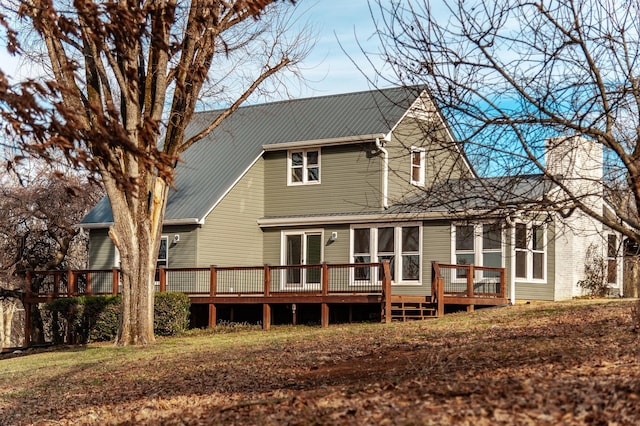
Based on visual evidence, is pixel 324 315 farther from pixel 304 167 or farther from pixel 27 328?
pixel 27 328

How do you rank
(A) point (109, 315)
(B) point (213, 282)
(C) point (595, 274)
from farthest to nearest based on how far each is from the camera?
(C) point (595, 274), (B) point (213, 282), (A) point (109, 315)

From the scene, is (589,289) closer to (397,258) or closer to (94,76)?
(397,258)

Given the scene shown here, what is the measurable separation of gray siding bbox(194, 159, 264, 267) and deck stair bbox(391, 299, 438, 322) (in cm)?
587

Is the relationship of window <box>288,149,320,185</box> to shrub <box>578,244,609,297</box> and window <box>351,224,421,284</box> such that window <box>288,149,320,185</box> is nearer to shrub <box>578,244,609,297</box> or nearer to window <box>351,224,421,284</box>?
window <box>351,224,421,284</box>

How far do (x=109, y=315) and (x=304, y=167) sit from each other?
764cm

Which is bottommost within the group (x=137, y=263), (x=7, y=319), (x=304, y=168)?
(x=7, y=319)

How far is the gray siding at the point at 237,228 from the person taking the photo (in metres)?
26.8

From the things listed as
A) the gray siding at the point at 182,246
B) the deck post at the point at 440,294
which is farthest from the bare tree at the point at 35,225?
the deck post at the point at 440,294

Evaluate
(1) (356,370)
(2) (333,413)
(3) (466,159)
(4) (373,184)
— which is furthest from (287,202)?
(2) (333,413)

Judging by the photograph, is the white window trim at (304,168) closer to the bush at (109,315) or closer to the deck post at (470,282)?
the bush at (109,315)

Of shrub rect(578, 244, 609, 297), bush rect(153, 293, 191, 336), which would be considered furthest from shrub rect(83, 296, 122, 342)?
shrub rect(578, 244, 609, 297)

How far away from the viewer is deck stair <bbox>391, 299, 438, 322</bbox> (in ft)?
74.0

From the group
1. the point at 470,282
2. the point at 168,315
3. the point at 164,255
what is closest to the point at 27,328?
the point at 164,255

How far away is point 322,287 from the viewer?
76.9ft
